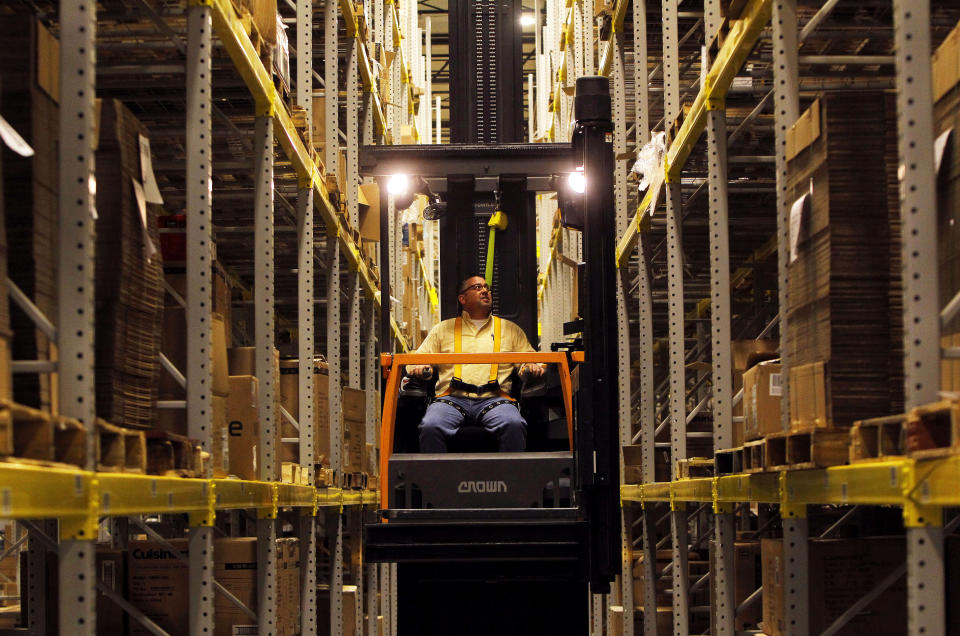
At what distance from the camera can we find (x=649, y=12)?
30.5 feet

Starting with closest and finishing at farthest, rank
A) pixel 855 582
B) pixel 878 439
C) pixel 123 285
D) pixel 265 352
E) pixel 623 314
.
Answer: pixel 878 439 → pixel 123 285 → pixel 855 582 → pixel 265 352 → pixel 623 314

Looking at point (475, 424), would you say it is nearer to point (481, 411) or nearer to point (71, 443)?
point (481, 411)

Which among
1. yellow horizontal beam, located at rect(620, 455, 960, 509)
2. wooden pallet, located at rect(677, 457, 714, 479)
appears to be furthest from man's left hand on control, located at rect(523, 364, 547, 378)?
yellow horizontal beam, located at rect(620, 455, 960, 509)

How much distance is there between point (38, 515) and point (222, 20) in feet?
9.73

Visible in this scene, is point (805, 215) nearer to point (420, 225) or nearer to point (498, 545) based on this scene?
point (498, 545)

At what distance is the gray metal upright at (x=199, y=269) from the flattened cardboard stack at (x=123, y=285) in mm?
369

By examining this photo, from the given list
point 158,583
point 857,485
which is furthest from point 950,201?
point 158,583

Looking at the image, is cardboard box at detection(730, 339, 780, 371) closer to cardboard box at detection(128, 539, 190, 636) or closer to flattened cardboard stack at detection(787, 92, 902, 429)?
flattened cardboard stack at detection(787, 92, 902, 429)

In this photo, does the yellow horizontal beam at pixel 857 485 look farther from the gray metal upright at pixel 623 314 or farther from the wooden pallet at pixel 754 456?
the gray metal upright at pixel 623 314

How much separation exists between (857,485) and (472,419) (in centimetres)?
385

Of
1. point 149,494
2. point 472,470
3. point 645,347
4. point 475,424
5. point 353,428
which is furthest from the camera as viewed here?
point 353,428

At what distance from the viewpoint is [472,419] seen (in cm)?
746

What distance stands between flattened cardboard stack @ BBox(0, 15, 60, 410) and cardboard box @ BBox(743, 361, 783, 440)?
3.41 m

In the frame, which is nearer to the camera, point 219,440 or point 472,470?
point 219,440
